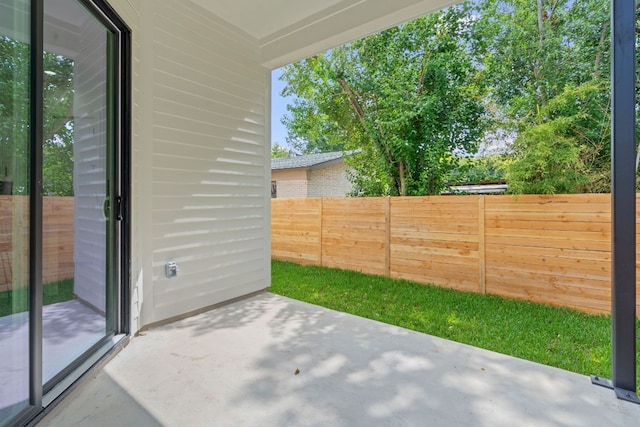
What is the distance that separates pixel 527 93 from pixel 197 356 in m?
5.63

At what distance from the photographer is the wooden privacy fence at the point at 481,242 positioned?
10.9ft

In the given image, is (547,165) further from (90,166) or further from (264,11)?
(90,166)

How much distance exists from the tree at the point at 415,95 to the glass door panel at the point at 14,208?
15.6ft

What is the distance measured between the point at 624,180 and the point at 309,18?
9.48ft

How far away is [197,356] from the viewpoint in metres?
2.20

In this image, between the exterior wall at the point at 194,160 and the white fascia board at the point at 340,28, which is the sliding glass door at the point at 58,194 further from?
the white fascia board at the point at 340,28

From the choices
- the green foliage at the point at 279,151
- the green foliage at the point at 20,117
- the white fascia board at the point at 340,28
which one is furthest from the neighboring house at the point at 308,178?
the green foliage at the point at 279,151

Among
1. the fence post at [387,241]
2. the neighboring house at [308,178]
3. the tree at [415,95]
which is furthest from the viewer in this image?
the neighboring house at [308,178]

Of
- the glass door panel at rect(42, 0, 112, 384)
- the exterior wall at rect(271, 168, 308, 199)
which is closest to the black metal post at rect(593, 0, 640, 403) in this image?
the glass door panel at rect(42, 0, 112, 384)

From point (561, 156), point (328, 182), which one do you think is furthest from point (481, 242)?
point (328, 182)

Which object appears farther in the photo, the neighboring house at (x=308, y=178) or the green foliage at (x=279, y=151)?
the green foliage at (x=279, y=151)

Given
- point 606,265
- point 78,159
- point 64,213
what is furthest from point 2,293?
point 606,265

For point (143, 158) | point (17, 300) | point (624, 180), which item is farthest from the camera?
point (143, 158)

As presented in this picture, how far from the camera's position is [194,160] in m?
2.96
